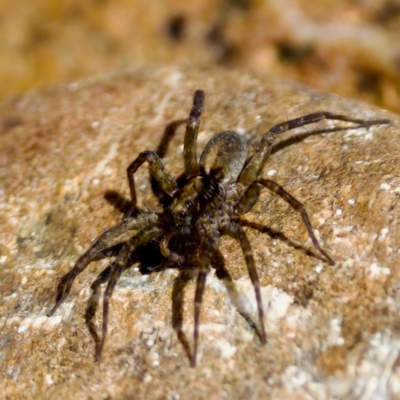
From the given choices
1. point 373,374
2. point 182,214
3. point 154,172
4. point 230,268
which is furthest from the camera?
point 154,172

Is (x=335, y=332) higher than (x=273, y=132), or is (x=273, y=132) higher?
(x=273, y=132)

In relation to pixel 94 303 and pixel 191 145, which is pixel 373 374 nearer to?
pixel 94 303

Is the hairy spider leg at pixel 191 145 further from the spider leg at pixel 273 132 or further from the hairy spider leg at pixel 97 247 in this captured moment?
the hairy spider leg at pixel 97 247

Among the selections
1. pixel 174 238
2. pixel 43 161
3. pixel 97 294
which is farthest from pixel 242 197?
pixel 43 161

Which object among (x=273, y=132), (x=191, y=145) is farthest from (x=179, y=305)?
(x=273, y=132)

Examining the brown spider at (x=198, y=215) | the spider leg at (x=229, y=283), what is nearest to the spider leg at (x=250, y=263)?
the brown spider at (x=198, y=215)

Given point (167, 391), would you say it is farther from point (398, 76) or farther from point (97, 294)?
point (398, 76)

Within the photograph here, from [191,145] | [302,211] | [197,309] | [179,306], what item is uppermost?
[191,145]

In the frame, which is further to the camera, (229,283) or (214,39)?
(214,39)

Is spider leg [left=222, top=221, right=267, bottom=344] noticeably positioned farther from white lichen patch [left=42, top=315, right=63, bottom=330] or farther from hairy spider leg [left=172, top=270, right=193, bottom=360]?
white lichen patch [left=42, top=315, right=63, bottom=330]
